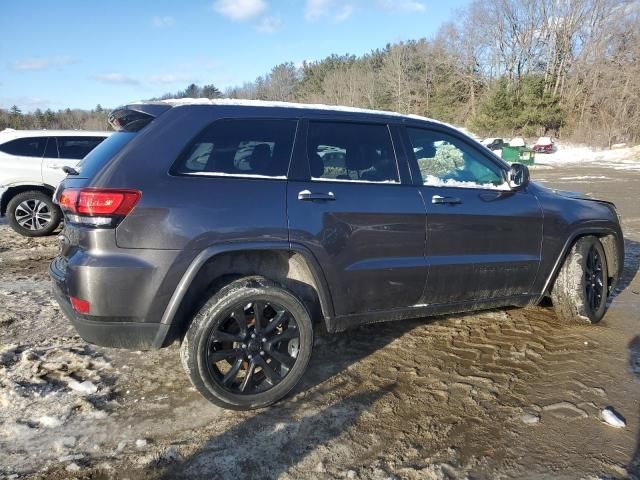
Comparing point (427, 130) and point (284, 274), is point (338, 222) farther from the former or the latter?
point (427, 130)

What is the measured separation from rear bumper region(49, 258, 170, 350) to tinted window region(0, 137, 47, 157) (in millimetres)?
6302

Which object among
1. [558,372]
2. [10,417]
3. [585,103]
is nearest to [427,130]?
[558,372]

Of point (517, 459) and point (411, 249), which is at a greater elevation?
point (411, 249)

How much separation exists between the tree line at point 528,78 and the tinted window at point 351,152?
32680 mm

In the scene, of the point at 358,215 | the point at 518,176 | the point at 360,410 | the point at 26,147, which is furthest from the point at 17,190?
the point at 518,176

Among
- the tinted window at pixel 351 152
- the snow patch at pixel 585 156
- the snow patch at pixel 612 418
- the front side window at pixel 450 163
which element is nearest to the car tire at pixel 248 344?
the tinted window at pixel 351 152

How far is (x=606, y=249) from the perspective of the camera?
4.53 m

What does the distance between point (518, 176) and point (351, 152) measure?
1.44 meters

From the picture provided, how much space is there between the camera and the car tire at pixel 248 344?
2.69 m

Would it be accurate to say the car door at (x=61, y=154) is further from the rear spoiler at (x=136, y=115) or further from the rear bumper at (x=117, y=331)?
the rear bumper at (x=117, y=331)

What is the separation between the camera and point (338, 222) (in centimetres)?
296

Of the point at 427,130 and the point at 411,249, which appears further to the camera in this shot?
the point at 427,130

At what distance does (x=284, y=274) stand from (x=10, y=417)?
5.88 feet

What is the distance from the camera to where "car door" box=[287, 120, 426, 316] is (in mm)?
2918
